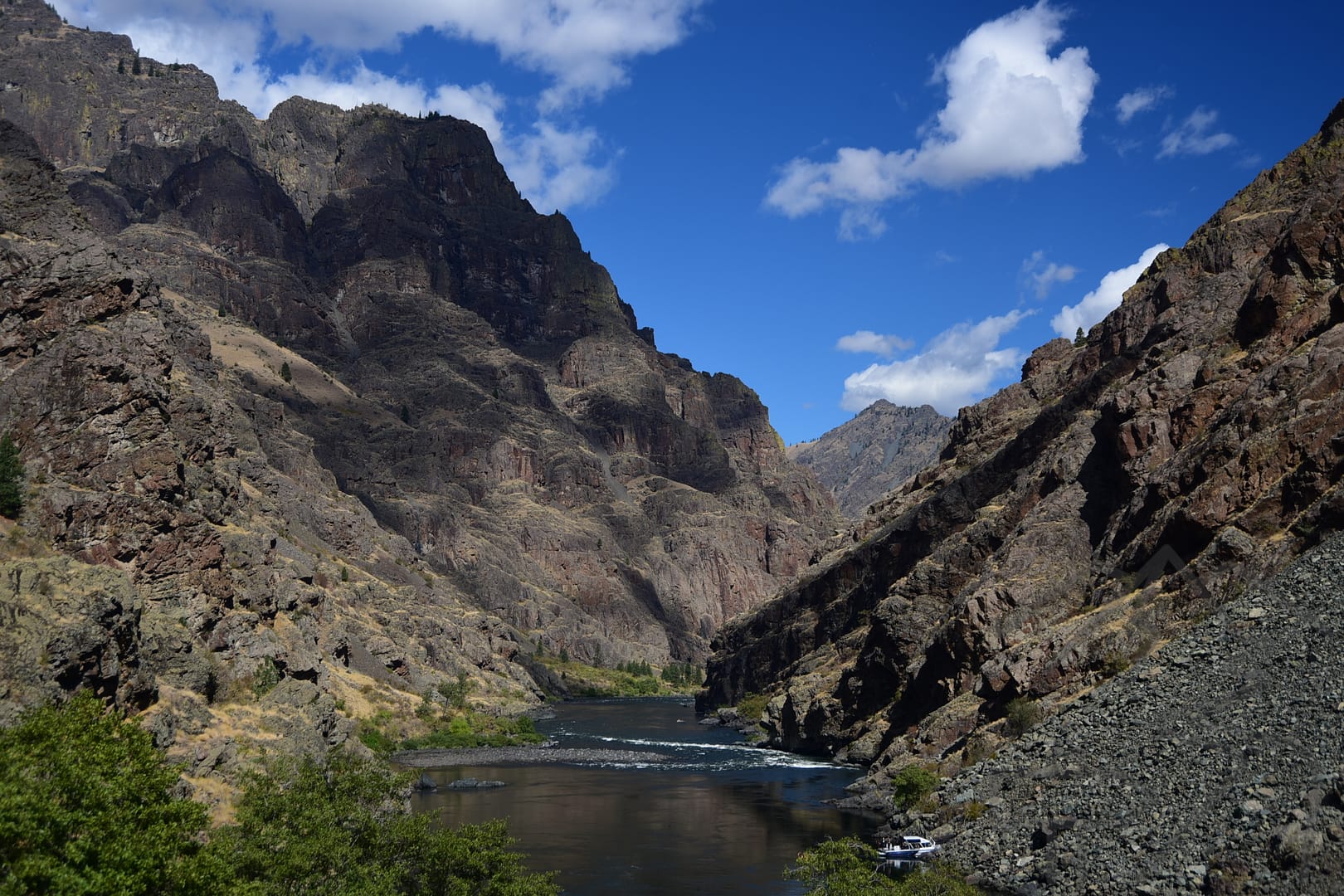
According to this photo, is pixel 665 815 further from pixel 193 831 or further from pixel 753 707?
pixel 753 707

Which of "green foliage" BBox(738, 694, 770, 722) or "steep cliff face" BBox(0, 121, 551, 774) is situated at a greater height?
"steep cliff face" BBox(0, 121, 551, 774)

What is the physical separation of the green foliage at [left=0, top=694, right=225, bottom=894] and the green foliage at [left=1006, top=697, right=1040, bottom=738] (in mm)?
52631

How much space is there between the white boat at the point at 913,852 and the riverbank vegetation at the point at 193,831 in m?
21.5

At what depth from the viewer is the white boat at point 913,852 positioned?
6191 centimetres

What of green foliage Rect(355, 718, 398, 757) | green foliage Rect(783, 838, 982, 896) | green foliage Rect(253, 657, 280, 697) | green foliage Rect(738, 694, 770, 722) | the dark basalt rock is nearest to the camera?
green foliage Rect(783, 838, 982, 896)

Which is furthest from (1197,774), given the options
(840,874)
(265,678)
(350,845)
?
(265,678)

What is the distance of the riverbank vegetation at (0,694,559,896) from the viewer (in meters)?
29.8

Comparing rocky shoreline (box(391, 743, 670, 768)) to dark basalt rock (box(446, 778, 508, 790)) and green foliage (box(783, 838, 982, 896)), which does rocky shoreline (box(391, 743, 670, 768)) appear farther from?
green foliage (box(783, 838, 982, 896))

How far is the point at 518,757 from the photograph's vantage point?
127 m

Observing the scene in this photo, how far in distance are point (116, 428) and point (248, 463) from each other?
78.2 metres

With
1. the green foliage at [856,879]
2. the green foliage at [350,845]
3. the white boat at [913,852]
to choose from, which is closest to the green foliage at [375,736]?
the green foliage at [350,845]

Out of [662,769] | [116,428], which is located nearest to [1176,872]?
[116,428]

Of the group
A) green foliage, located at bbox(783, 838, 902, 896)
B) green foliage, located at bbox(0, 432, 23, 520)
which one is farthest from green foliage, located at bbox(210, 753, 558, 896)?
green foliage, located at bbox(0, 432, 23, 520)

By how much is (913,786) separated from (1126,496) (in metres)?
33.2
